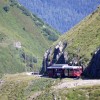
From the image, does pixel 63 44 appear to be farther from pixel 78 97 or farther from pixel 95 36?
pixel 78 97

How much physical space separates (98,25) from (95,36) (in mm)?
8766

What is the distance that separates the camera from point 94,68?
123 m

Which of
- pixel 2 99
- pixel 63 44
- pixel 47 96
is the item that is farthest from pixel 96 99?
pixel 63 44

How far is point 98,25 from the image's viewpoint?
151875 millimetres

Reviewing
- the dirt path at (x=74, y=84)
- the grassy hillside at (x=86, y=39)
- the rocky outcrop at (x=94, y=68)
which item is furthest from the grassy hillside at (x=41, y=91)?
the grassy hillside at (x=86, y=39)

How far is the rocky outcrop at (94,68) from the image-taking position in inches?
4793

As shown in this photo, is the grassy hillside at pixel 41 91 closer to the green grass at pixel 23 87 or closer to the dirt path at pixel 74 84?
the green grass at pixel 23 87

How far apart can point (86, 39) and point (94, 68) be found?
23.9 metres

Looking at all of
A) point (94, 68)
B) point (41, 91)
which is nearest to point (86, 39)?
point (94, 68)

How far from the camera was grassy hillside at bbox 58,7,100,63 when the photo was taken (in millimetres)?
134750

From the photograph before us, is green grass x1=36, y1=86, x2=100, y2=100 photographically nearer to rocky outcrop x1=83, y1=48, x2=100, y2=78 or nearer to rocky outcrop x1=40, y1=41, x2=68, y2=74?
rocky outcrop x1=83, y1=48, x2=100, y2=78

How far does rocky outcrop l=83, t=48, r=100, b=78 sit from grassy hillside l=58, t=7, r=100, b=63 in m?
3.70

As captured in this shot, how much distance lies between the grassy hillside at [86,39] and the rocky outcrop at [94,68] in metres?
3.70

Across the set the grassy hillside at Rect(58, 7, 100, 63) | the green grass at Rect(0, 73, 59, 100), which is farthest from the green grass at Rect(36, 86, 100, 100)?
the grassy hillside at Rect(58, 7, 100, 63)
